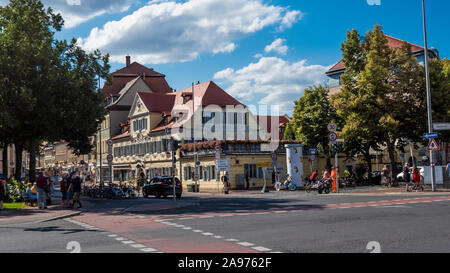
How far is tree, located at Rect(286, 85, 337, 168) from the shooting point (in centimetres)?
5847

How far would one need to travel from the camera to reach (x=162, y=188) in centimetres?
3800

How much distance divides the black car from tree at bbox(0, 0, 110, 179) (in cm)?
534

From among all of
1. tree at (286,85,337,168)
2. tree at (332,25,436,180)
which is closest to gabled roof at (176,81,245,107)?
tree at (286,85,337,168)

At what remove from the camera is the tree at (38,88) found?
3091 cm

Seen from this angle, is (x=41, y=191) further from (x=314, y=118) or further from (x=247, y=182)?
(x=314, y=118)

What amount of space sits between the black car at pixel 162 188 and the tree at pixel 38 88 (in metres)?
5.34

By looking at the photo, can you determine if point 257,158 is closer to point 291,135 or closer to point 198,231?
point 291,135

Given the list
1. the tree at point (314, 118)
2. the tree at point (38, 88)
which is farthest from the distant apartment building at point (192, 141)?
the tree at point (38, 88)

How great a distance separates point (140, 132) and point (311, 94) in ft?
84.2

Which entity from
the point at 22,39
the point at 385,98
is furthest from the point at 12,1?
the point at 385,98

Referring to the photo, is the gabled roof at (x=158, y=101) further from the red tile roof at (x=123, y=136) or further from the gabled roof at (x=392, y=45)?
the gabled roof at (x=392, y=45)

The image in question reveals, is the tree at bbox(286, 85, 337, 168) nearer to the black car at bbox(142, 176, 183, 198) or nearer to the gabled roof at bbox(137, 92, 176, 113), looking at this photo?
the gabled roof at bbox(137, 92, 176, 113)

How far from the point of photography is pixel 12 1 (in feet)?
118

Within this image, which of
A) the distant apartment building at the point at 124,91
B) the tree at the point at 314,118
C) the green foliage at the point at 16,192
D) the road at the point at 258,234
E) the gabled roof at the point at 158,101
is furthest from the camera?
the distant apartment building at the point at 124,91
